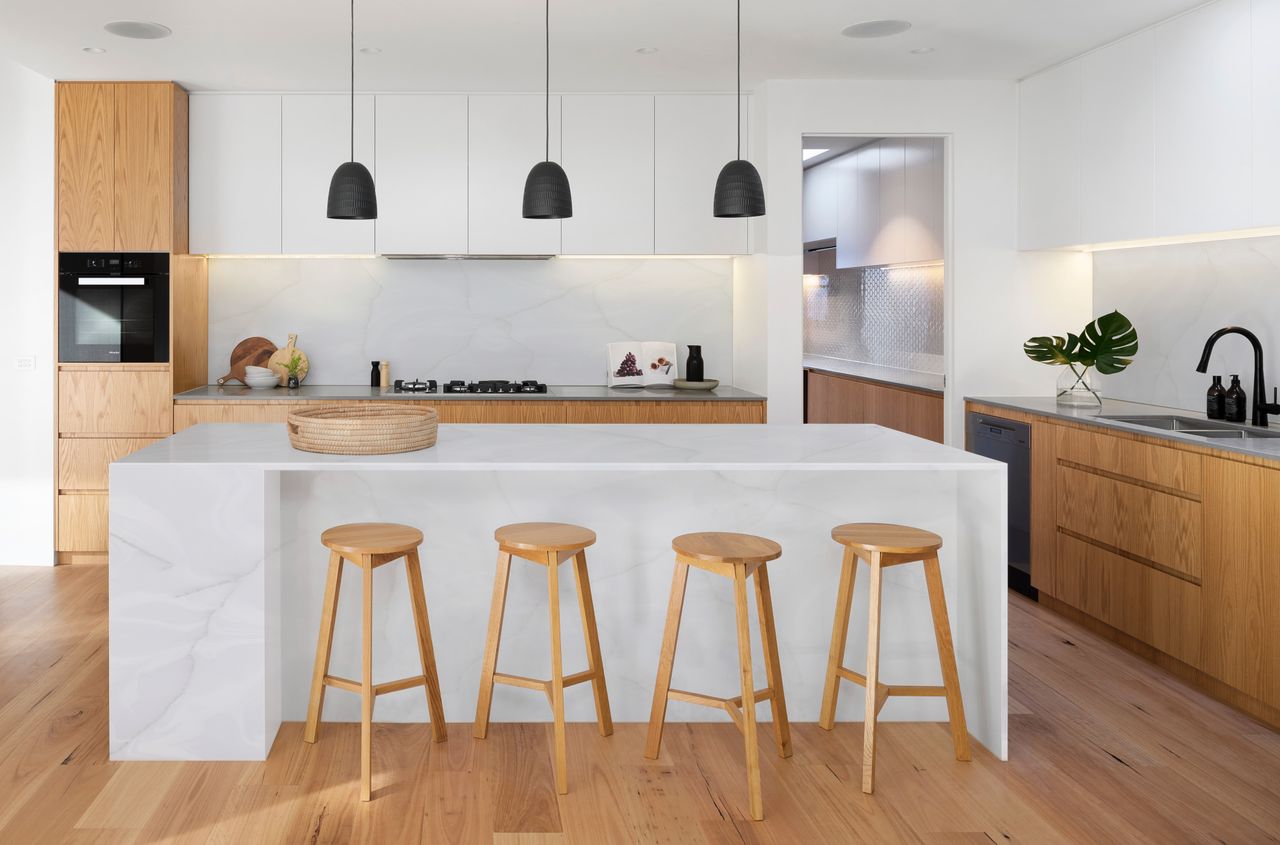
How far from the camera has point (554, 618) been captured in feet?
9.04

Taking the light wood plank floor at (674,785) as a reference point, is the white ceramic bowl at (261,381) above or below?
above

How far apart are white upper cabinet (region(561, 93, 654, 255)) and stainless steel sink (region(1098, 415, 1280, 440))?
2384mm

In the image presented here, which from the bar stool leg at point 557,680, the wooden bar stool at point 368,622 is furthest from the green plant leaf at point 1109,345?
the wooden bar stool at point 368,622

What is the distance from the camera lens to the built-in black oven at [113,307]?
501 cm

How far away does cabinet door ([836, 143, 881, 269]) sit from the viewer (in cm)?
629

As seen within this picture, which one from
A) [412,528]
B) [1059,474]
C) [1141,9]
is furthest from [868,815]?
[1141,9]

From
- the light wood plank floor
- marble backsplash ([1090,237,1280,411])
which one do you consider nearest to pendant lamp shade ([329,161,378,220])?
the light wood plank floor

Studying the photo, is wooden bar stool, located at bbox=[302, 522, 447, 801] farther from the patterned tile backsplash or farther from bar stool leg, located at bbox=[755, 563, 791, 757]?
the patterned tile backsplash

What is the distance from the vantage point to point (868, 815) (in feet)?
8.41

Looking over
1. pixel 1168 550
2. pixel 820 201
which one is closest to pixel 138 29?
pixel 1168 550

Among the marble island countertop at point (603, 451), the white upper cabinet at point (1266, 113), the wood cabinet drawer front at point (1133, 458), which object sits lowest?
the wood cabinet drawer front at point (1133, 458)

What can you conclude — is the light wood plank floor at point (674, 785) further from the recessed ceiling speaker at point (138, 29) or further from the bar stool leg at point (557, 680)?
the recessed ceiling speaker at point (138, 29)

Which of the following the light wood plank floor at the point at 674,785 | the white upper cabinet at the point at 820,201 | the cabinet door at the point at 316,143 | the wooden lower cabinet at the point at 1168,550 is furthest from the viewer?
the white upper cabinet at the point at 820,201

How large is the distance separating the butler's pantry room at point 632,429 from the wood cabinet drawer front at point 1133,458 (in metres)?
0.02
